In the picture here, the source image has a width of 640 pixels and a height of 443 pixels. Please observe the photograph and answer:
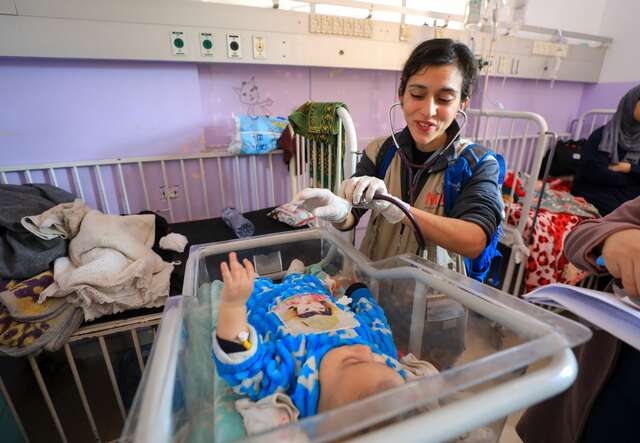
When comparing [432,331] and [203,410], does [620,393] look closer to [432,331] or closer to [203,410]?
[432,331]

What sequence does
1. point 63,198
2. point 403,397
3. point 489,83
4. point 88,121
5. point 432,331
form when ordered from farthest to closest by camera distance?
point 489,83 < point 88,121 < point 63,198 < point 432,331 < point 403,397

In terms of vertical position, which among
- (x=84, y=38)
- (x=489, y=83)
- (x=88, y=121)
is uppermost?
(x=84, y=38)

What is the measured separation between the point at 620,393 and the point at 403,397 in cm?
62

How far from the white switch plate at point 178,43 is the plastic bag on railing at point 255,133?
0.44m

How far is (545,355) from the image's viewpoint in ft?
1.47

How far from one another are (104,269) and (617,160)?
3188mm

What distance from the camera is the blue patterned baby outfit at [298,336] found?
0.67m

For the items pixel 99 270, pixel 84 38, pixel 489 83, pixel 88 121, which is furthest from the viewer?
pixel 489 83

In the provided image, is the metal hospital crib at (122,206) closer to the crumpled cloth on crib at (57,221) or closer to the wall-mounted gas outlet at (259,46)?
the crumpled cloth on crib at (57,221)

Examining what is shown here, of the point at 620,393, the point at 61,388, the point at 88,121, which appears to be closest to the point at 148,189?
the point at 88,121

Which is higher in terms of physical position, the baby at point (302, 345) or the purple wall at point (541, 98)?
the purple wall at point (541, 98)

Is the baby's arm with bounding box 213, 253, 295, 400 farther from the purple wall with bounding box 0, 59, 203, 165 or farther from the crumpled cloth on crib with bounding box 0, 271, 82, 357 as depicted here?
the purple wall with bounding box 0, 59, 203, 165

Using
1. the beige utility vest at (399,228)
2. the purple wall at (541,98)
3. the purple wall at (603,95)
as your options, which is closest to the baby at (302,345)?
the beige utility vest at (399,228)

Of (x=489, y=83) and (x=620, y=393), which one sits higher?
(x=489, y=83)
